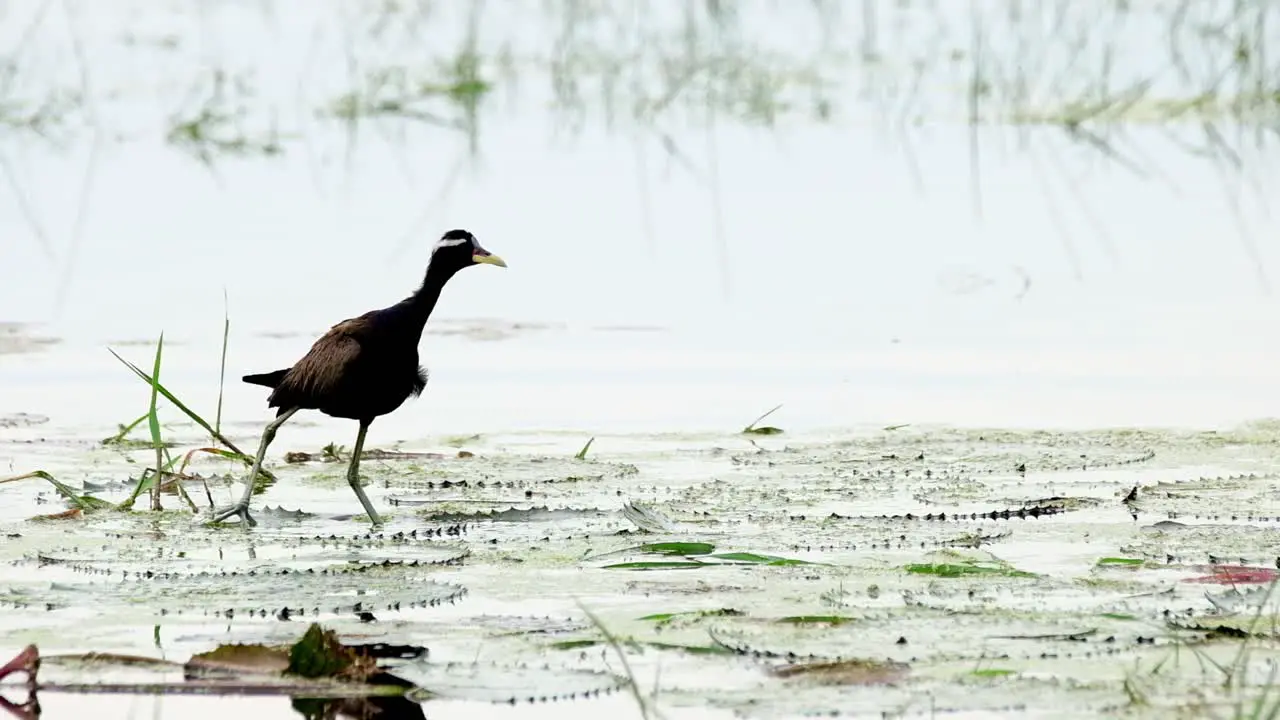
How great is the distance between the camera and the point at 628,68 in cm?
1681

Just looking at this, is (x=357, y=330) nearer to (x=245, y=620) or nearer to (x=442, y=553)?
(x=442, y=553)

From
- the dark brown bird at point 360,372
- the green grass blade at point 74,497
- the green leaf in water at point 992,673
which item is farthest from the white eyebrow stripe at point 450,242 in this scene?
the green leaf in water at point 992,673

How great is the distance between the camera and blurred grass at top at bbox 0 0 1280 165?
599 inches

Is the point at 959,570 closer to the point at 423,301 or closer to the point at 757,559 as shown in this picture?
the point at 757,559

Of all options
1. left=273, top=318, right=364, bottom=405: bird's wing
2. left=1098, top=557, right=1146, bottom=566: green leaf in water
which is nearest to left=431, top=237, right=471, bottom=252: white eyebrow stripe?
left=273, top=318, right=364, bottom=405: bird's wing

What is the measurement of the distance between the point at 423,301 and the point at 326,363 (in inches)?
17.6

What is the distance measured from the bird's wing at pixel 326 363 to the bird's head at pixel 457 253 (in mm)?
482

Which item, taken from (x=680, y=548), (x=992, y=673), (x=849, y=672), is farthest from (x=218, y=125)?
(x=992, y=673)

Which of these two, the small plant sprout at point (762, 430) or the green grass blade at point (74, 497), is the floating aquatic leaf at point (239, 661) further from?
the small plant sprout at point (762, 430)

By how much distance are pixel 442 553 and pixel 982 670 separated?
186 centimetres

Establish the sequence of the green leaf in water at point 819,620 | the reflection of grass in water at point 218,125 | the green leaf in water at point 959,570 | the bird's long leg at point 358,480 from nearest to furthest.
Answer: the green leaf in water at point 819,620 → the green leaf in water at point 959,570 → the bird's long leg at point 358,480 → the reflection of grass in water at point 218,125

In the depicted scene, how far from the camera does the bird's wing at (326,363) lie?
695 cm

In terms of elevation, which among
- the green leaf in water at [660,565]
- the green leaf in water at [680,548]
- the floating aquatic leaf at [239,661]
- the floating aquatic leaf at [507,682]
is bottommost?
the floating aquatic leaf at [507,682]

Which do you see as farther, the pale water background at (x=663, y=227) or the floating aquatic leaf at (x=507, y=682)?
the pale water background at (x=663, y=227)
